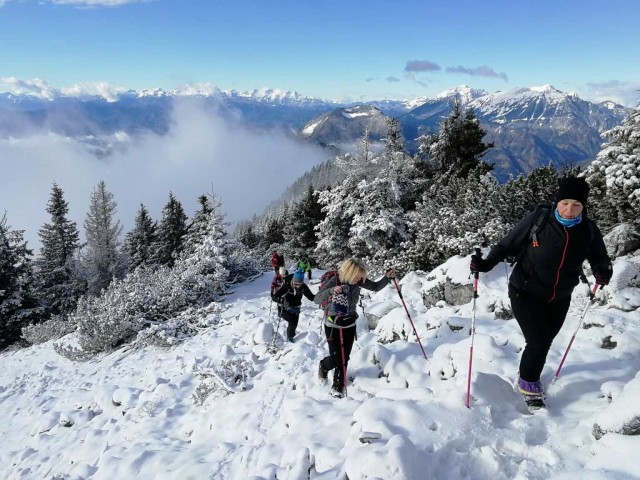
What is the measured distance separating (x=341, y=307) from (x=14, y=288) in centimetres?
2804

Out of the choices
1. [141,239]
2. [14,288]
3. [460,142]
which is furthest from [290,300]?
[141,239]

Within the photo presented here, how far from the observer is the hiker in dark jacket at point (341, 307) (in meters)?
5.70

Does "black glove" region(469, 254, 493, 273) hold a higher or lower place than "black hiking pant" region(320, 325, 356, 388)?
higher

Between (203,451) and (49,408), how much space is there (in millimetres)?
6345

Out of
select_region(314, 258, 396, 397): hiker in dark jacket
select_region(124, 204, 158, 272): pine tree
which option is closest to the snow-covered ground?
select_region(314, 258, 396, 397): hiker in dark jacket

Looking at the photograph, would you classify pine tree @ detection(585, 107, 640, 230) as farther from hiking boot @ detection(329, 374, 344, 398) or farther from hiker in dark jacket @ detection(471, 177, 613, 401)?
hiking boot @ detection(329, 374, 344, 398)

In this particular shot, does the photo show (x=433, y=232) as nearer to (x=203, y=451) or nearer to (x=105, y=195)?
(x=203, y=451)

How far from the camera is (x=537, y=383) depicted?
4.45m

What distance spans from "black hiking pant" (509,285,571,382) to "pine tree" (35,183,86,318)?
33.3 meters

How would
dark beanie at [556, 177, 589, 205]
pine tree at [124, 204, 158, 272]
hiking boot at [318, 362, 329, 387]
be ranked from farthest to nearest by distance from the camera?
1. pine tree at [124, 204, 158, 272]
2. hiking boot at [318, 362, 329, 387]
3. dark beanie at [556, 177, 589, 205]

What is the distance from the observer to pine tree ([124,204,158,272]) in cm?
3647

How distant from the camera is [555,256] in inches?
163

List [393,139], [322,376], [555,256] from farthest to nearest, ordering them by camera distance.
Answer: [393,139] < [322,376] < [555,256]

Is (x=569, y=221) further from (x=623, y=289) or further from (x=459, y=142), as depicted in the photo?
(x=459, y=142)
